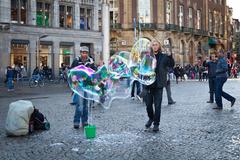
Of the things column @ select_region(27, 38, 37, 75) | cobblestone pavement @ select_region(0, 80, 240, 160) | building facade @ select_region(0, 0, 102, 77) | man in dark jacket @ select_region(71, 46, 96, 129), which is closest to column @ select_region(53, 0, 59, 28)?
building facade @ select_region(0, 0, 102, 77)

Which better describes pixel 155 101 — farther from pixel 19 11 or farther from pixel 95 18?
pixel 95 18

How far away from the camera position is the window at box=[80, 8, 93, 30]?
5125cm

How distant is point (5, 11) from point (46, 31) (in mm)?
5166

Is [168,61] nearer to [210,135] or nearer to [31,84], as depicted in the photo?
[210,135]

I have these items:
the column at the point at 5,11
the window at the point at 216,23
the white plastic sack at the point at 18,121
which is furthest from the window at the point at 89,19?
the white plastic sack at the point at 18,121

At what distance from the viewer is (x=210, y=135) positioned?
10.2 m

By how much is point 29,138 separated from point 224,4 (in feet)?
284

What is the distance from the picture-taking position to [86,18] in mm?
51719

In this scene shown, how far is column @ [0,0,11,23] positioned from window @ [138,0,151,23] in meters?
26.4

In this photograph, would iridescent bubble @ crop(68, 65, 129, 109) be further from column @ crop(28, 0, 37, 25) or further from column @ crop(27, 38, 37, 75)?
column @ crop(28, 0, 37, 25)

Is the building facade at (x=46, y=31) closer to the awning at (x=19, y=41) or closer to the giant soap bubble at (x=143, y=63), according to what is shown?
the awning at (x=19, y=41)

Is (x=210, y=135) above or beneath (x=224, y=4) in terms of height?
beneath

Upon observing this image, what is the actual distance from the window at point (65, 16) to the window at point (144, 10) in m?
18.0

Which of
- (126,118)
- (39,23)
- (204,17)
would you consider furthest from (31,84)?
(204,17)
